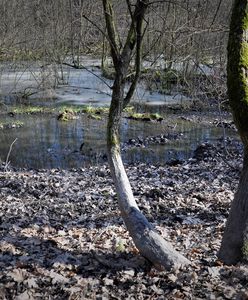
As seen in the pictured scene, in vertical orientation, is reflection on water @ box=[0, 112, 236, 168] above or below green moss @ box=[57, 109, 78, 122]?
below

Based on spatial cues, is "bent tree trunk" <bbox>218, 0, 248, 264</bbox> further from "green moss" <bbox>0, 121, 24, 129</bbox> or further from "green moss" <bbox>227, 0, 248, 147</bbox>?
"green moss" <bbox>0, 121, 24, 129</bbox>


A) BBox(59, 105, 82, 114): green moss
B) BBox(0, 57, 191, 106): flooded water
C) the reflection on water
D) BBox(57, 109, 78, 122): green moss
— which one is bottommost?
the reflection on water

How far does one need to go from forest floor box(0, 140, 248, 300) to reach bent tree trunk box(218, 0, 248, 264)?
30 centimetres

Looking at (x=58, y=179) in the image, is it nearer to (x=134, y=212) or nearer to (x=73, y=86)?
(x=134, y=212)

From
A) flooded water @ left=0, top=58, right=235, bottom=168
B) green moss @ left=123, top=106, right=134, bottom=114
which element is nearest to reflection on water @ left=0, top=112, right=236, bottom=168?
flooded water @ left=0, top=58, right=235, bottom=168

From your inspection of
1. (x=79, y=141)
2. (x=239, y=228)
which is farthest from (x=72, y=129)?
(x=239, y=228)

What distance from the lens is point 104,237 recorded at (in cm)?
625

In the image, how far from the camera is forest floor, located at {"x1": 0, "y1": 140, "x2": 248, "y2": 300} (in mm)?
4531

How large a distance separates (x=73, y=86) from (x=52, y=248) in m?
21.8

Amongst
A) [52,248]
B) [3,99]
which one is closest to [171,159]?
[52,248]

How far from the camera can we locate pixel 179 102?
24781 millimetres

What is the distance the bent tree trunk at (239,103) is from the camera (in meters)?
4.61

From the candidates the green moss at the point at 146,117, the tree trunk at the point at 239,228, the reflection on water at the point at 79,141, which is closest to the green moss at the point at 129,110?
the green moss at the point at 146,117

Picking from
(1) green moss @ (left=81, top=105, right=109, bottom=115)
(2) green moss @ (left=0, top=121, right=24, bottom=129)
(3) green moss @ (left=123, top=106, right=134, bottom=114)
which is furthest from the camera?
(3) green moss @ (left=123, top=106, right=134, bottom=114)
